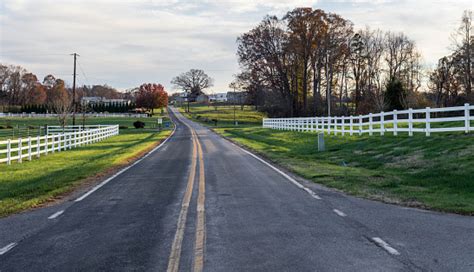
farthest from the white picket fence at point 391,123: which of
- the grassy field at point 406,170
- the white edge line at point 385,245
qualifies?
the white edge line at point 385,245

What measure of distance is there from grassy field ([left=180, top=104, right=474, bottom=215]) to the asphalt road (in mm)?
1005

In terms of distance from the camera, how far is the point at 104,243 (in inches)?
266

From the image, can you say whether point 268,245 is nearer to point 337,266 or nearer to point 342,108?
point 337,266

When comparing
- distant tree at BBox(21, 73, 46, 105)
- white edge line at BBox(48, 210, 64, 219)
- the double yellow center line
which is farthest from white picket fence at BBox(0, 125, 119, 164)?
distant tree at BBox(21, 73, 46, 105)

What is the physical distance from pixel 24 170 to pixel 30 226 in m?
10.1

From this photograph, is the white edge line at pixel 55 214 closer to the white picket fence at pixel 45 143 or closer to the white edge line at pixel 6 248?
the white edge line at pixel 6 248

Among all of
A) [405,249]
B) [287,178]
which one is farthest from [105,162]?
[405,249]

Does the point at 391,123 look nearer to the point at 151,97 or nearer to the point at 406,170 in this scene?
the point at 406,170

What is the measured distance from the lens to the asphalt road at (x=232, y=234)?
5754mm

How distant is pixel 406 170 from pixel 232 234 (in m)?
9.11

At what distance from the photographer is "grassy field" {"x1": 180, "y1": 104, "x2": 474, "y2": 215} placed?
1049 cm

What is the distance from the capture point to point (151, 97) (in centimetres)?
14075

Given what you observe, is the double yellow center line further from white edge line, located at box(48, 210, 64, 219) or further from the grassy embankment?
the grassy embankment

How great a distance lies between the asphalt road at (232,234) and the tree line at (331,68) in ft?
142
